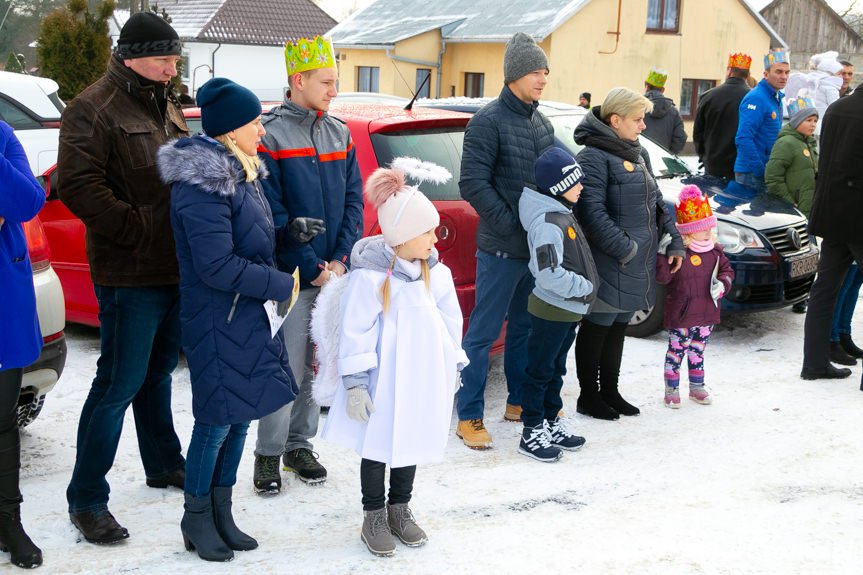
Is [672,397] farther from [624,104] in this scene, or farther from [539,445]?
[624,104]

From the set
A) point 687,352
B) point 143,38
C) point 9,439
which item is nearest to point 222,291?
point 9,439

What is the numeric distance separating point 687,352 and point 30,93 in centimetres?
619

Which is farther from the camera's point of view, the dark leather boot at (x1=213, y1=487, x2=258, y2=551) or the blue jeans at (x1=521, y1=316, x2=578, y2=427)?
the blue jeans at (x1=521, y1=316, x2=578, y2=427)

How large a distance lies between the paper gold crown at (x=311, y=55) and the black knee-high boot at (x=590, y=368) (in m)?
2.14

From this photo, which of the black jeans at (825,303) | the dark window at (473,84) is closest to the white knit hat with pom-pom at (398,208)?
the black jeans at (825,303)

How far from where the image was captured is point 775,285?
661cm

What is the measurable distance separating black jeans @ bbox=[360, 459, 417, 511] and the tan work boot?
1122 millimetres

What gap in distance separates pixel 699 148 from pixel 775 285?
2.79 metres

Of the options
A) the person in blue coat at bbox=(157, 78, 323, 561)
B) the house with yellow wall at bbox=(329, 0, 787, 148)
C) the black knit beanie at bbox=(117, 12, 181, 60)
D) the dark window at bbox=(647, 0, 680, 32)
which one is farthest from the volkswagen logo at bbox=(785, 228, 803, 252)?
the dark window at bbox=(647, 0, 680, 32)

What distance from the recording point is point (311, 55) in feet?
12.7

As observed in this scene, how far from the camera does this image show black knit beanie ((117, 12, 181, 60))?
3.46 m

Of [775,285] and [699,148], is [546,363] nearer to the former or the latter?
[775,285]

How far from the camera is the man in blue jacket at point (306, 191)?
3.89m

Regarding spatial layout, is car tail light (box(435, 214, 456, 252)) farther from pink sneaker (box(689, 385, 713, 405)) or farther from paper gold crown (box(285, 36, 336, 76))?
pink sneaker (box(689, 385, 713, 405))
